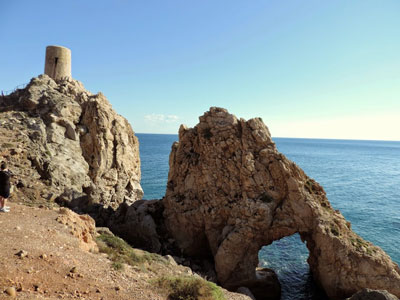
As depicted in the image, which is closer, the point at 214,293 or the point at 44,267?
the point at 44,267

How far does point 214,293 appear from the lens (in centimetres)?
934

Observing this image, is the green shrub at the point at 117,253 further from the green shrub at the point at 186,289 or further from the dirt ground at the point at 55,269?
the green shrub at the point at 186,289

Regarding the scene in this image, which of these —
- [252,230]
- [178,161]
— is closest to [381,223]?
[252,230]

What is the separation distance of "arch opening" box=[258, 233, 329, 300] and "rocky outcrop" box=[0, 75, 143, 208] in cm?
1764

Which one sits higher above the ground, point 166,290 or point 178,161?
point 178,161

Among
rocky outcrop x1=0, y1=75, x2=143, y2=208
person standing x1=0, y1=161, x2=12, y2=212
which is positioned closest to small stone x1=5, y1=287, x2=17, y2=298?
person standing x1=0, y1=161, x2=12, y2=212

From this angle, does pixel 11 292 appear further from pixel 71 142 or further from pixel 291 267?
pixel 291 267

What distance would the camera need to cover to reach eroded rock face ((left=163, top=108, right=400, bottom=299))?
17062mm

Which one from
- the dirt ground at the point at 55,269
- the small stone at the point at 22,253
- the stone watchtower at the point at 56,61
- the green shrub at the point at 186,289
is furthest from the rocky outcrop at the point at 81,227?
the stone watchtower at the point at 56,61

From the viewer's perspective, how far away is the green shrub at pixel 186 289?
8.82 metres

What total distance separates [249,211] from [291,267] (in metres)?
9.08

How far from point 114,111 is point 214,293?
26.2 meters

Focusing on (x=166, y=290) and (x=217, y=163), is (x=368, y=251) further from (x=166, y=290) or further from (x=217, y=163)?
(x=166, y=290)

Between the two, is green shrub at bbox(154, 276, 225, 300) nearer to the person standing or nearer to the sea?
the person standing
